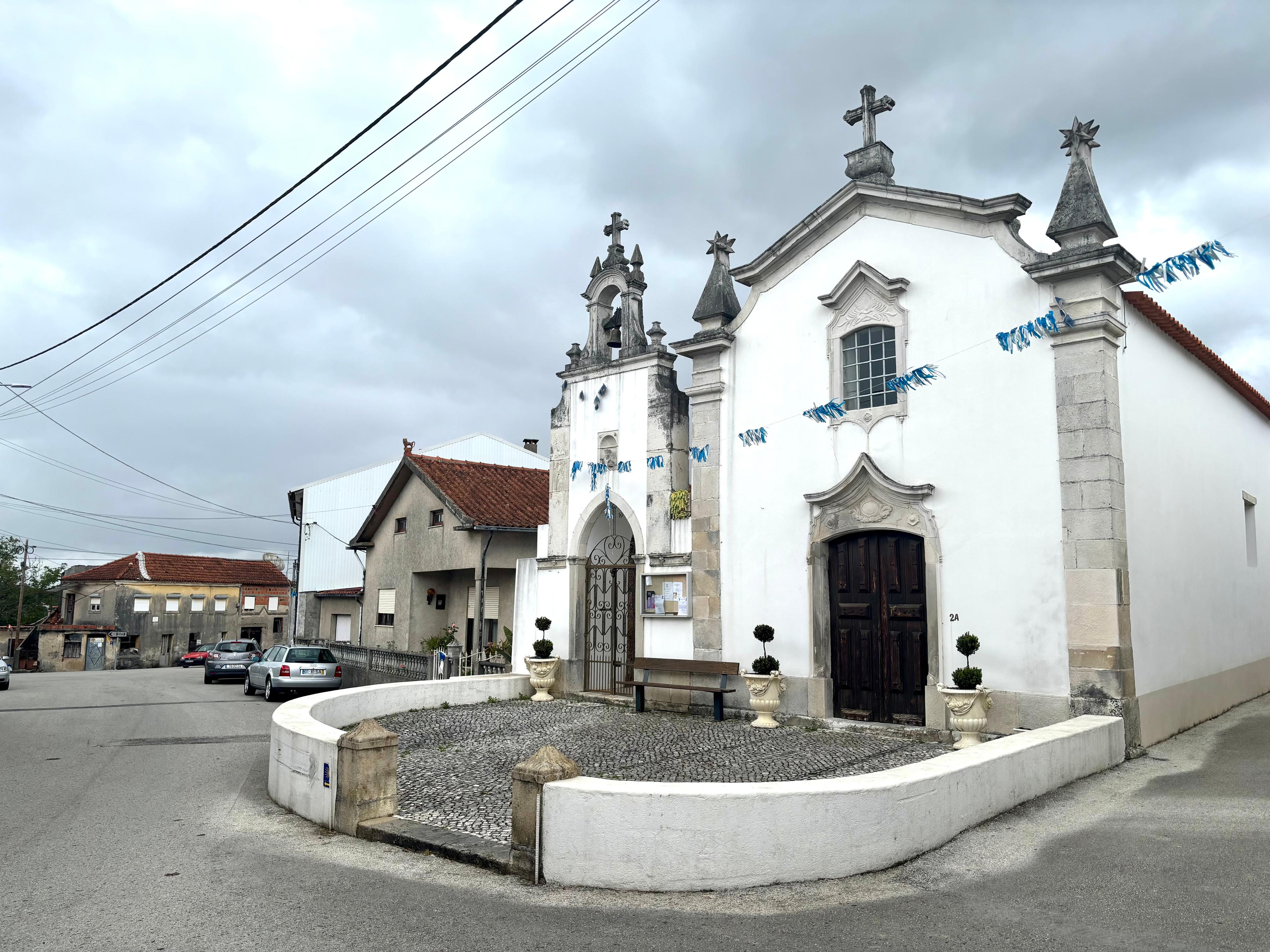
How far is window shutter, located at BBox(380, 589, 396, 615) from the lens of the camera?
2455 centimetres

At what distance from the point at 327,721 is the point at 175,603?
39504mm

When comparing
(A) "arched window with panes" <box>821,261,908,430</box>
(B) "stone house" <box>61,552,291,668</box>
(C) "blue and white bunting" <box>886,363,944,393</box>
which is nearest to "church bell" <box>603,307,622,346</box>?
(A) "arched window with panes" <box>821,261,908,430</box>

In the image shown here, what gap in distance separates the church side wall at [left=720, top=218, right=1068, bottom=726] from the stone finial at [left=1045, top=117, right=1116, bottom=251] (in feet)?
2.06

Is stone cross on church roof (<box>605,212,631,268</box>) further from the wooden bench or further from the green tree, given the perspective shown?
the green tree

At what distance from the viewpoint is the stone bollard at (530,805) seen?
17.6 ft

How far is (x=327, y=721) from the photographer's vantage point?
10.5m

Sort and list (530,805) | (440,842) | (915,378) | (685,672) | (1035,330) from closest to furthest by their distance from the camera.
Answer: (530,805) → (440,842) → (1035,330) → (915,378) → (685,672)

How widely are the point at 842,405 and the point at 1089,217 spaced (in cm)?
338

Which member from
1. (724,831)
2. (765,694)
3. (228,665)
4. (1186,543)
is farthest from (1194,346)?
(228,665)

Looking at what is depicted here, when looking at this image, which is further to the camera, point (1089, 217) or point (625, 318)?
point (625, 318)

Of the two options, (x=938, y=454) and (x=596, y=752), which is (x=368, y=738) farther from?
(x=938, y=454)

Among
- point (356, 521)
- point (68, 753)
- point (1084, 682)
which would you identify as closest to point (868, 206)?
point (1084, 682)

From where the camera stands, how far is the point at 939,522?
34.1ft

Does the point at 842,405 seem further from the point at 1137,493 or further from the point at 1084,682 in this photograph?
the point at 1084,682
